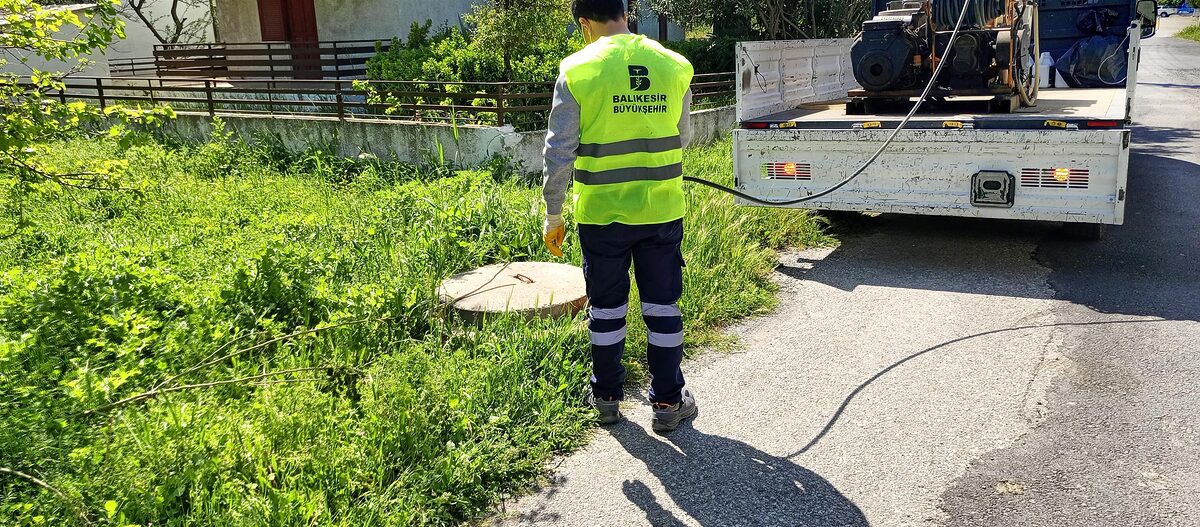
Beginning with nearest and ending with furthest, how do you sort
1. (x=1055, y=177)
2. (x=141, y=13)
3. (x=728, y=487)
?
1. (x=728, y=487)
2. (x=1055, y=177)
3. (x=141, y=13)

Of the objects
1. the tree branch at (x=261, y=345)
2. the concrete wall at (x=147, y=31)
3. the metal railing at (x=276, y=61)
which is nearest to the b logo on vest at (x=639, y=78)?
the tree branch at (x=261, y=345)

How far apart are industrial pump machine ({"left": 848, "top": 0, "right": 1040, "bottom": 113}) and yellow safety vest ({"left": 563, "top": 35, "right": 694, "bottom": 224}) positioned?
158 inches

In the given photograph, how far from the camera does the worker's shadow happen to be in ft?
11.0

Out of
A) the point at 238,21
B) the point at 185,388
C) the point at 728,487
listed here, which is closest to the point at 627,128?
the point at 728,487

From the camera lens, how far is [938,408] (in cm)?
421

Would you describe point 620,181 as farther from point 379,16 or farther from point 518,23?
point 379,16

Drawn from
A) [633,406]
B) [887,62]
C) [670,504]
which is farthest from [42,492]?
[887,62]

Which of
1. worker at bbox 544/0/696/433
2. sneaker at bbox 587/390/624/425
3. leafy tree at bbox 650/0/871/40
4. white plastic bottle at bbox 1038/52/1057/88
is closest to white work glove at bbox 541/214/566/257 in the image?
worker at bbox 544/0/696/433

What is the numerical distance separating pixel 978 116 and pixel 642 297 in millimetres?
3537

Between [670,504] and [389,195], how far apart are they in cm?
445

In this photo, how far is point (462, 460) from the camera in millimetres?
3529

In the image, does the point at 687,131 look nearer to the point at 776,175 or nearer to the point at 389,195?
the point at 776,175

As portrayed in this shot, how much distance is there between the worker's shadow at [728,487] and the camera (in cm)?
334

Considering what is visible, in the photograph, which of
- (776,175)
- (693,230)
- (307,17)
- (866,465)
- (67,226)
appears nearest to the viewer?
(866,465)
